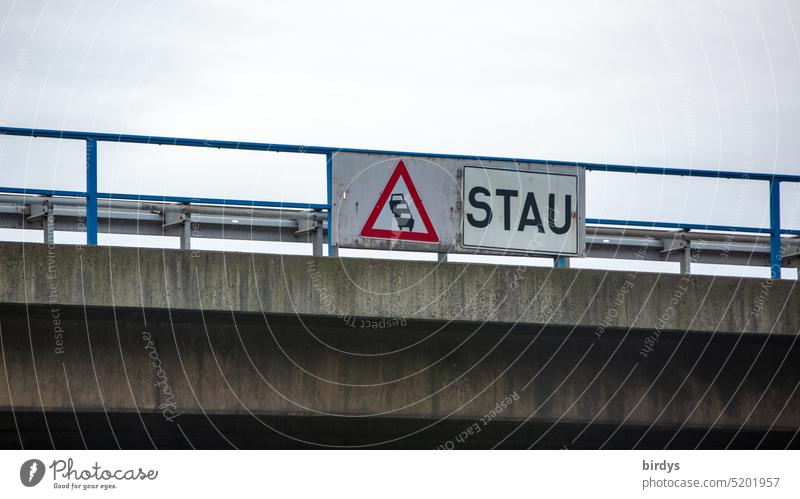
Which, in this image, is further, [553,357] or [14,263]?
[553,357]

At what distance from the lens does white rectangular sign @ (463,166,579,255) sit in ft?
42.0

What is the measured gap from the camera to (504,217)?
1287 cm

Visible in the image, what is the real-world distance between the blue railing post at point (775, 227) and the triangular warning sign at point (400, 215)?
380 centimetres

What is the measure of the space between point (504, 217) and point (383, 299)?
1.89 metres

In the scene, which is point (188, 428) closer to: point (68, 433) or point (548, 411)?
point (68, 433)

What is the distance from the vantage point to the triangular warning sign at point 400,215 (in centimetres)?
1252

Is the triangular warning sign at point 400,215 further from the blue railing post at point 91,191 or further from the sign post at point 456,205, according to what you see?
the blue railing post at point 91,191

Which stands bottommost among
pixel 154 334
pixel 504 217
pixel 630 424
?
pixel 630 424

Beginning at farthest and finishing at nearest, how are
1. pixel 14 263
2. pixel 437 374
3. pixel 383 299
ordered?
1. pixel 437 374
2. pixel 383 299
3. pixel 14 263

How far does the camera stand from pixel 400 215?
41.3 feet

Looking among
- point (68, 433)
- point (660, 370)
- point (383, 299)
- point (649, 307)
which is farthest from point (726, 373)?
point (68, 433)

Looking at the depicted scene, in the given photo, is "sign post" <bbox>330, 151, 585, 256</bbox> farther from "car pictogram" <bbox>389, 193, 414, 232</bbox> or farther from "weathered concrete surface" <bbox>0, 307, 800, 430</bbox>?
"weathered concrete surface" <bbox>0, 307, 800, 430</bbox>

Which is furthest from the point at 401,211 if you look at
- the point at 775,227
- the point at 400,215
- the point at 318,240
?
the point at 775,227

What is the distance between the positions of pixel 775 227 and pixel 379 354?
473 centimetres
